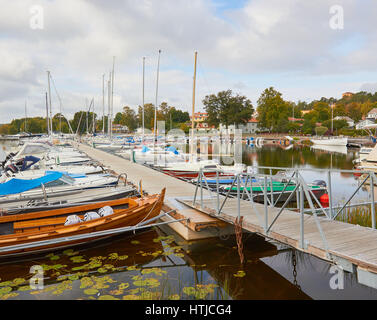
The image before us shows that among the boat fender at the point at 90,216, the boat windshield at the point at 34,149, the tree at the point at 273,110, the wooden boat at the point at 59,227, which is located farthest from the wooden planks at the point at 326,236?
the tree at the point at 273,110

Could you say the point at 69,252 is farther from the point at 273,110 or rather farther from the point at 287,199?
the point at 273,110

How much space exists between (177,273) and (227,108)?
303 feet

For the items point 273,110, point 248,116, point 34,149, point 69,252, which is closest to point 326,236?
point 69,252

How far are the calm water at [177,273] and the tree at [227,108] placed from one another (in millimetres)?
86180

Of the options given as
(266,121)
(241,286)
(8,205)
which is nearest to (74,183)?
(8,205)

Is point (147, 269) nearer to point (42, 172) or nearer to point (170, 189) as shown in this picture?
point (170, 189)

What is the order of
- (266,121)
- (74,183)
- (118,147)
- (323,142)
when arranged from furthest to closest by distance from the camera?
(266,121)
(323,142)
(118,147)
(74,183)

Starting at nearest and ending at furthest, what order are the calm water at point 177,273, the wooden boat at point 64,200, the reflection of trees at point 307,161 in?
1. the calm water at point 177,273
2. the wooden boat at point 64,200
3. the reflection of trees at point 307,161

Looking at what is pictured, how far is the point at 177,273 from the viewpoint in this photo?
6703 millimetres

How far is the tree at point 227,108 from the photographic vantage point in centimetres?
9219

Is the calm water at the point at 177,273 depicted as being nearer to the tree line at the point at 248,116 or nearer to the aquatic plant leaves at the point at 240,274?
the aquatic plant leaves at the point at 240,274

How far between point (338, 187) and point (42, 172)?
16.1 metres

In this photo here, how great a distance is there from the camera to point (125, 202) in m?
9.80

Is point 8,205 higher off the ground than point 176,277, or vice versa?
point 8,205
